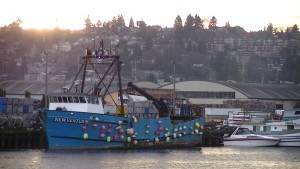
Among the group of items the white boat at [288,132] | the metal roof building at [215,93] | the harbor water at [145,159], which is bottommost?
the harbor water at [145,159]

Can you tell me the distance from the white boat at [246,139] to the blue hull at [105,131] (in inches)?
377

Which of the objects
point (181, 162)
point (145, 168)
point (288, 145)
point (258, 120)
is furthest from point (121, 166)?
point (258, 120)

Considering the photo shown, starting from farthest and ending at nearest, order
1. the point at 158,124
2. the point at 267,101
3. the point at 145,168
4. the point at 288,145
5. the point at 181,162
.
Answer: the point at 267,101
the point at 288,145
the point at 158,124
the point at 181,162
the point at 145,168

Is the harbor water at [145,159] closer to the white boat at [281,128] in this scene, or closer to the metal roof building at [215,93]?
the white boat at [281,128]

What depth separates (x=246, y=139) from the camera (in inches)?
3403

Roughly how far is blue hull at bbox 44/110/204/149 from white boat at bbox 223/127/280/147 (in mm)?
9566

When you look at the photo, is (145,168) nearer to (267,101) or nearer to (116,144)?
(116,144)

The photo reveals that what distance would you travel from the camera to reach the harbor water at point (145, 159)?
60719 millimetres

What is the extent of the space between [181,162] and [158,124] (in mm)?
10282

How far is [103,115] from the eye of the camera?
70000 mm

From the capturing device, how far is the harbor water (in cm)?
6072

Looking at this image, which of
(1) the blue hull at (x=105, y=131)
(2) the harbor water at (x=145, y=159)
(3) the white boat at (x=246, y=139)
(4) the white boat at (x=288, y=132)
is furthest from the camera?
(4) the white boat at (x=288, y=132)

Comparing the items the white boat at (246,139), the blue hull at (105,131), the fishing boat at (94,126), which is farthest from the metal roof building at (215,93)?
the fishing boat at (94,126)

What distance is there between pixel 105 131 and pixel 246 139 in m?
20.6
